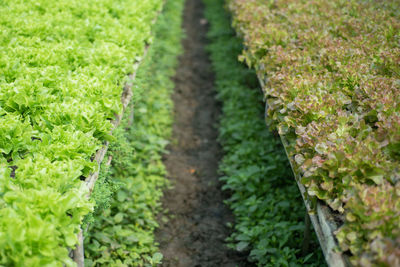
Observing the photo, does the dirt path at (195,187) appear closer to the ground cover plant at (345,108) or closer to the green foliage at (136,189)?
the green foliage at (136,189)

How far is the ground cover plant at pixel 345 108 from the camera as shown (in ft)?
7.93

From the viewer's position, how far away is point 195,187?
5383mm

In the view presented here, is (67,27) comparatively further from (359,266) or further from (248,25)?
(359,266)

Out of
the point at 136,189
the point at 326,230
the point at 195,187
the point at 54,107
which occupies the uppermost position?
the point at 54,107

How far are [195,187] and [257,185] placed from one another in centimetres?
91

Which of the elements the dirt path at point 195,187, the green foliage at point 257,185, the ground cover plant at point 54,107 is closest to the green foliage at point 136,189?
the dirt path at point 195,187

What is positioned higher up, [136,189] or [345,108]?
[345,108]

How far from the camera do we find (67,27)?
17.0 feet

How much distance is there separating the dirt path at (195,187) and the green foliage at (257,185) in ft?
0.63

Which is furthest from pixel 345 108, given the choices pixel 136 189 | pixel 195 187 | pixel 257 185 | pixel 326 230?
pixel 136 189

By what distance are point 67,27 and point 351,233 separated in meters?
4.42

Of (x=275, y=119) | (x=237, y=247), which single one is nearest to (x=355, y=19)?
(x=275, y=119)

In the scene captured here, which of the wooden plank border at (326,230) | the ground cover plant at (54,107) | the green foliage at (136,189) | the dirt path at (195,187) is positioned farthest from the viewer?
the dirt path at (195,187)

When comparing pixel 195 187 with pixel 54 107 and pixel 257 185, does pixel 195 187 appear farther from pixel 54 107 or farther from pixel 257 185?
pixel 54 107
